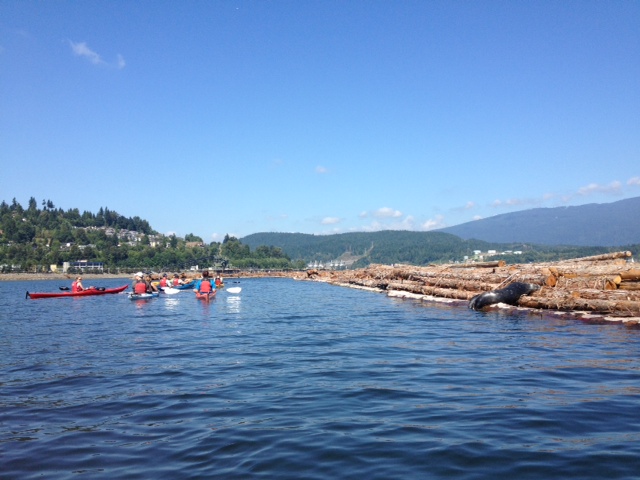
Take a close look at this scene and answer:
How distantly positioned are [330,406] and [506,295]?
1721 cm

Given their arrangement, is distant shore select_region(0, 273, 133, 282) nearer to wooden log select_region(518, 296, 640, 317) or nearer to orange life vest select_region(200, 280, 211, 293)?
orange life vest select_region(200, 280, 211, 293)

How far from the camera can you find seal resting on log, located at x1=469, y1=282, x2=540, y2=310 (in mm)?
23391

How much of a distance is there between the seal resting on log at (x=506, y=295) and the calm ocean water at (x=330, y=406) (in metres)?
5.48

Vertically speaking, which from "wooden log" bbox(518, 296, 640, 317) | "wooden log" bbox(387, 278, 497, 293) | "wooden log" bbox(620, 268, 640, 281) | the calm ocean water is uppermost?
"wooden log" bbox(620, 268, 640, 281)

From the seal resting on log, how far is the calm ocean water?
548cm

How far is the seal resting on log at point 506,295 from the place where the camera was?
2339 cm

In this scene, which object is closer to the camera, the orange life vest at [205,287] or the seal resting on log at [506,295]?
the seal resting on log at [506,295]

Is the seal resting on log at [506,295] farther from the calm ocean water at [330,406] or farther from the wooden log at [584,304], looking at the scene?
the calm ocean water at [330,406]

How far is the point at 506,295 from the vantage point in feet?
78.1

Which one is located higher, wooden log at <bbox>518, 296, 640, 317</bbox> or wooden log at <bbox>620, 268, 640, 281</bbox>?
wooden log at <bbox>620, 268, 640, 281</bbox>

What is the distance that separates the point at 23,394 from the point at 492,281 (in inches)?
912

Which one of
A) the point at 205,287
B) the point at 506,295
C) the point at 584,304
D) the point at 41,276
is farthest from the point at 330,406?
the point at 41,276

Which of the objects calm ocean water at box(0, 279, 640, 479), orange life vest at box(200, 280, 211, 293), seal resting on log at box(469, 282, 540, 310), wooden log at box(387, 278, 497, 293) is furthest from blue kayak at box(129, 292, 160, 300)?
seal resting on log at box(469, 282, 540, 310)

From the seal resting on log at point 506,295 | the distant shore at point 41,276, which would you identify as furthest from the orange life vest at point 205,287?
the distant shore at point 41,276
